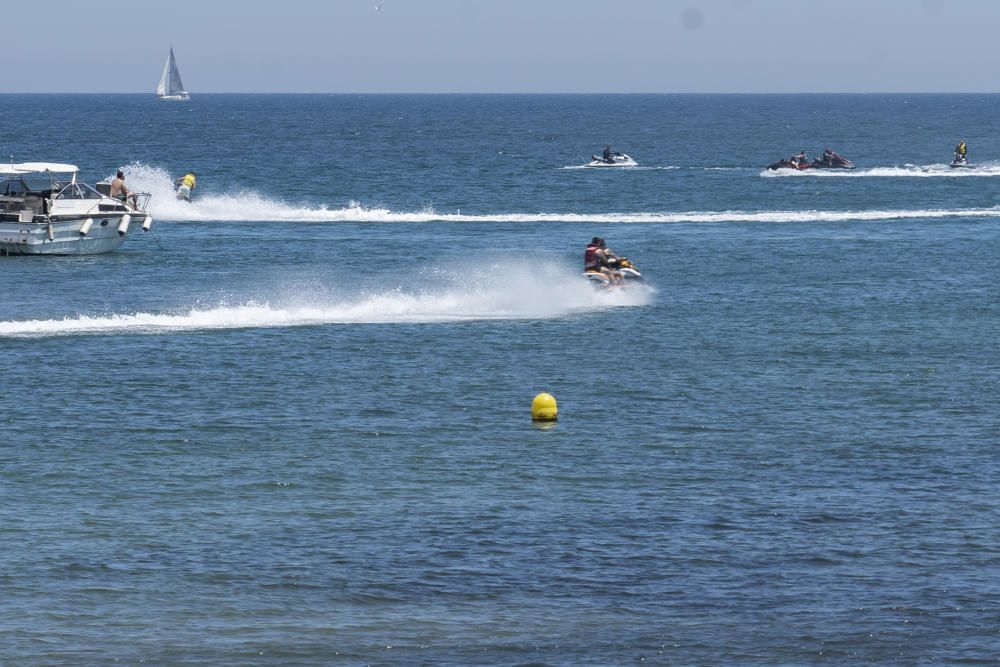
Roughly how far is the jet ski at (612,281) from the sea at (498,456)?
312 millimetres

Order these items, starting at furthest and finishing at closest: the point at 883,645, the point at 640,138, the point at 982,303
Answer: the point at 640,138
the point at 982,303
the point at 883,645

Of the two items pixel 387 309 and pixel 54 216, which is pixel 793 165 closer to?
pixel 54 216

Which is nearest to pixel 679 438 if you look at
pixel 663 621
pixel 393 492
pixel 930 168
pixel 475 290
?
pixel 393 492

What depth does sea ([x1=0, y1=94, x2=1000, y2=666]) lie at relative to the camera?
2052cm

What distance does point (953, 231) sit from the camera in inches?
2869

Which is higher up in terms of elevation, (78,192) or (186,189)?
(78,192)

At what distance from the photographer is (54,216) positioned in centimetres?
6131

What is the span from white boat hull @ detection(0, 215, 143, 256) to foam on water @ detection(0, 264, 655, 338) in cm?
1448

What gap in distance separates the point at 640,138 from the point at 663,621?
17013cm

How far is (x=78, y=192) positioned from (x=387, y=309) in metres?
20.6

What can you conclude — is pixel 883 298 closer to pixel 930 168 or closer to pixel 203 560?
pixel 203 560

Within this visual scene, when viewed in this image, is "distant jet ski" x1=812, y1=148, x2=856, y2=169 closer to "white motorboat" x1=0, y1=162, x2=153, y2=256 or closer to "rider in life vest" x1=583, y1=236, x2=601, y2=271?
"white motorboat" x1=0, y1=162, x2=153, y2=256

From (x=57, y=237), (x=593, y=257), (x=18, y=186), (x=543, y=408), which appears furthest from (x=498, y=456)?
(x=18, y=186)

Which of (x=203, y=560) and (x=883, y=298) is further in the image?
(x=883, y=298)
